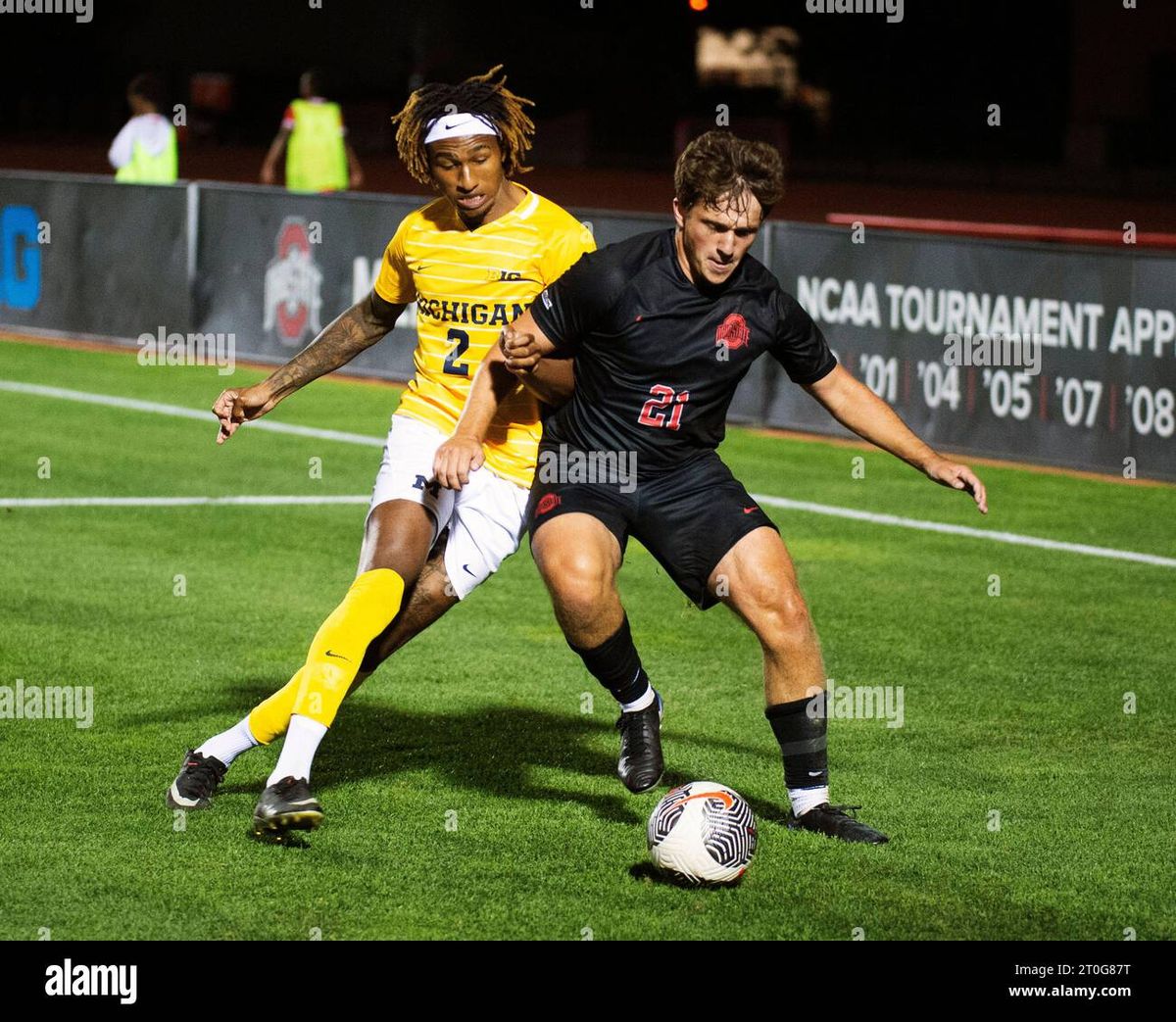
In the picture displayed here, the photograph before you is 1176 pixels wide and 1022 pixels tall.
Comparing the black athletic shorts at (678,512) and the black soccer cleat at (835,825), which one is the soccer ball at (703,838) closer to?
the black soccer cleat at (835,825)

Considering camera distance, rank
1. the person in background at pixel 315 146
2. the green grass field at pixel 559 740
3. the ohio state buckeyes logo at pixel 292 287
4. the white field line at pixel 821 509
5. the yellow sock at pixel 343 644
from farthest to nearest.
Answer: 1. the person in background at pixel 315 146
2. the ohio state buckeyes logo at pixel 292 287
3. the white field line at pixel 821 509
4. the yellow sock at pixel 343 644
5. the green grass field at pixel 559 740

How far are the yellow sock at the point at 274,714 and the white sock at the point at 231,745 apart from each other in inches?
1.7

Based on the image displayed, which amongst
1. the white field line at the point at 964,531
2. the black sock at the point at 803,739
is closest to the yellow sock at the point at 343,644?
the black sock at the point at 803,739

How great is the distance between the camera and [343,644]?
21.4ft

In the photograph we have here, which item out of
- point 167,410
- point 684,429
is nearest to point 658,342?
point 684,429

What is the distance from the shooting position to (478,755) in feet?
25.2

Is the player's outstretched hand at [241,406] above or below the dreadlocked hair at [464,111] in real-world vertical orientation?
below

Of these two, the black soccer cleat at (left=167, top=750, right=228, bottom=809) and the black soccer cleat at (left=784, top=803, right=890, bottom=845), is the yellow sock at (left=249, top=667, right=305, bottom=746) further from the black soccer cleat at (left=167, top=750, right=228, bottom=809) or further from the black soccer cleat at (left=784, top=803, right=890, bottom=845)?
the black soccer cleat at (left=784, top=803, right=890, bottom=845)

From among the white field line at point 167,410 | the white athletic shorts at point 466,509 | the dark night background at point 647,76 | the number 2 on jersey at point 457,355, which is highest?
the dark night background at point 647,76

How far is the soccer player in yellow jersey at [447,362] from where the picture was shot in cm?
683

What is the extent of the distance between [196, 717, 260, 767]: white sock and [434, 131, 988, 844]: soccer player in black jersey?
3.52ft

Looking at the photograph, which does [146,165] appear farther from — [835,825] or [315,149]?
[835,825]

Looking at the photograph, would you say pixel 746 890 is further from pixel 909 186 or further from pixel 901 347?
pixel 909 186
